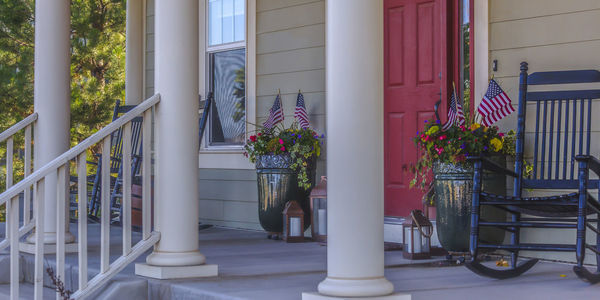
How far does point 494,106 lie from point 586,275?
1223 millimetres

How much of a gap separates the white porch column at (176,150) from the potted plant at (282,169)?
1.72 metres

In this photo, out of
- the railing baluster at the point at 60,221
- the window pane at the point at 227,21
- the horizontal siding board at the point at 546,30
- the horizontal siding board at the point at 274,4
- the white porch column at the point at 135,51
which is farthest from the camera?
the white porch column at the point at 135,51

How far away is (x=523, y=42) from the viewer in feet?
14.6

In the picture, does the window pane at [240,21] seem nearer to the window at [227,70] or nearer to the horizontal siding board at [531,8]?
the window at [227,70]

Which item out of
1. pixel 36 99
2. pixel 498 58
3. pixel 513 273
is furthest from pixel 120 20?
pixel 513 273

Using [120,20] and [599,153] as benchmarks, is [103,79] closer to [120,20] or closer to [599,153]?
[120,20]

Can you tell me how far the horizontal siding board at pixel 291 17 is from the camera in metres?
5.74

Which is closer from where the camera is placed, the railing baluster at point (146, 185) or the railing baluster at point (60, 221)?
the railing baluster at point (60, 221)

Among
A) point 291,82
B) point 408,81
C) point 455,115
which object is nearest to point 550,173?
point 455,115

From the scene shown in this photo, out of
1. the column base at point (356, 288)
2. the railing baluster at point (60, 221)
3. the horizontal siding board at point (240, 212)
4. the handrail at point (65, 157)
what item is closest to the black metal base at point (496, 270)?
the column base at point (356, 288)

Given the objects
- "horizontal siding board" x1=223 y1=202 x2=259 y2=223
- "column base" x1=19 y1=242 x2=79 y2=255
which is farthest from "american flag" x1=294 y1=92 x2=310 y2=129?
"column base" x1=19 y1=242 x2=79 y2=255

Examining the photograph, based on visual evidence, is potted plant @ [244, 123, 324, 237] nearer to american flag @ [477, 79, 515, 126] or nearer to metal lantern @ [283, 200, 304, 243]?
metal lantern @ [283, 200, 304, 243]

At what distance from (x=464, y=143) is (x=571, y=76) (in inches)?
26.4

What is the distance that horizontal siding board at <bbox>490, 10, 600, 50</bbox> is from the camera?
4.19 meters
